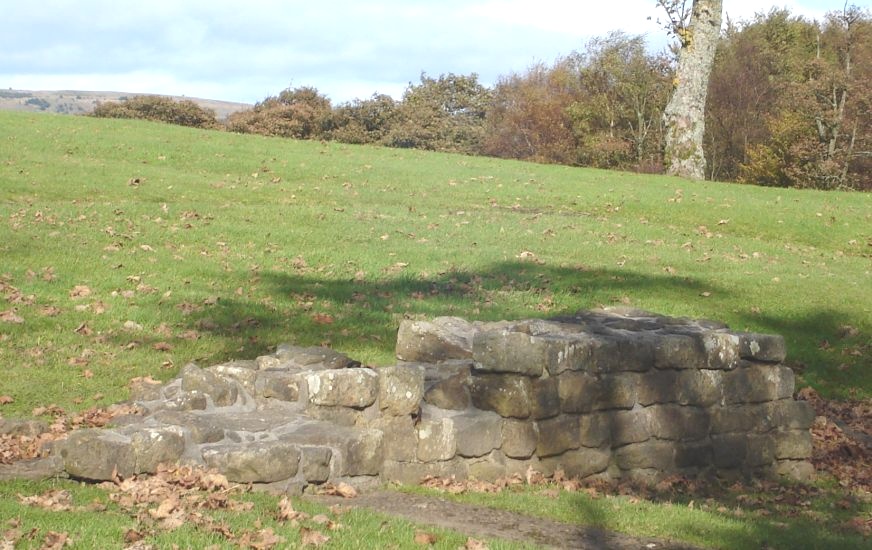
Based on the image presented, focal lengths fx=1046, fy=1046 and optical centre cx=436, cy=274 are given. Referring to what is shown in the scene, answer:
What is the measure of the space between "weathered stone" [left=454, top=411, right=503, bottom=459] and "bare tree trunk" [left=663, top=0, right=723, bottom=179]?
23673 mm

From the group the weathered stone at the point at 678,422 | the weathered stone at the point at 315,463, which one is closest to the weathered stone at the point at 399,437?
the weathered stone at the point at 315,463

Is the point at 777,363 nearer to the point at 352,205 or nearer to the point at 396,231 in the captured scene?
the point at 396,231

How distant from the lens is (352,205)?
2233 centimetres

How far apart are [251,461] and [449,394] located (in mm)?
2131

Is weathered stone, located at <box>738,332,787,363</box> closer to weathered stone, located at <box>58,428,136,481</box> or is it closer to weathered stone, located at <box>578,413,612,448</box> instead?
weathered stone, located at <box>578,413,612,448</box>

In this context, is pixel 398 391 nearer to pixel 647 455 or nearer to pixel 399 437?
pixel 399 437

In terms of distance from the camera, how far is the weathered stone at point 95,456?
7.30 metres

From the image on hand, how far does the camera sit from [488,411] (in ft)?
30.1

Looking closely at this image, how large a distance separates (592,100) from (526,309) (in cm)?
3544

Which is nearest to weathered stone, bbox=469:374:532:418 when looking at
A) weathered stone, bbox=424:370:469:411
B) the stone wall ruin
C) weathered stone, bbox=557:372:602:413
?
the stone wall ruin

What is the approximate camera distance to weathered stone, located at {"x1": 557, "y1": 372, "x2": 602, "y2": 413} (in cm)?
933

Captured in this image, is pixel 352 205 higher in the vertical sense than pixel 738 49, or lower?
lower

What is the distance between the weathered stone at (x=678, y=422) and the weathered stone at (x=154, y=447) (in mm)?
4591

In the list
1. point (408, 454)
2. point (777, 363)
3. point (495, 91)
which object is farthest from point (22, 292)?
point (495, 91)
